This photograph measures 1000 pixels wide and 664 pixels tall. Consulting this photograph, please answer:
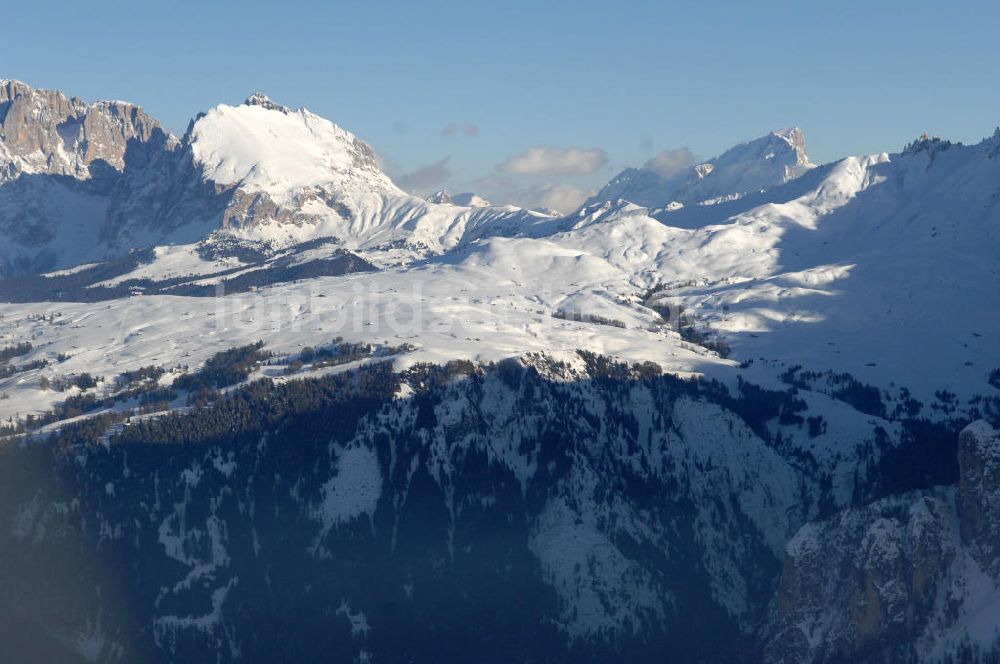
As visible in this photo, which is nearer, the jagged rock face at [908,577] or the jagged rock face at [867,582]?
the jagged rock face at [908,577]

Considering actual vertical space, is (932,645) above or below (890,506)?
below

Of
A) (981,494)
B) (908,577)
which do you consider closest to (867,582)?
(908,577)

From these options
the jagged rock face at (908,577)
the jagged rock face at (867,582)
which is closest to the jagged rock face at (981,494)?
the jagged rock face at (908,577)

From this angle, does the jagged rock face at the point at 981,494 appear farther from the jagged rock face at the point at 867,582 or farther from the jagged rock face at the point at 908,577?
the jagged rock face at the point at 867,582

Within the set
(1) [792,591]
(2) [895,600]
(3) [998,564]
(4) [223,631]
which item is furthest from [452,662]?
(3) [998,564]

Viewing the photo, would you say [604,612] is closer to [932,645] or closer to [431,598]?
[431,598]

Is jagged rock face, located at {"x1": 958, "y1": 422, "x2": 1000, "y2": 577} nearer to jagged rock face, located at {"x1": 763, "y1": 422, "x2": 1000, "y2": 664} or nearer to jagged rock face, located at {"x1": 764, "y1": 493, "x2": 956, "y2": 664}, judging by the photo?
jagged rock face, located at {"x1": 763, "y1": 422, "x2": 1000, "y2": 664}
